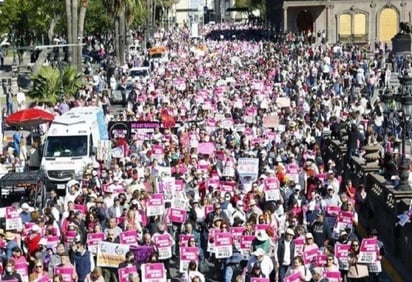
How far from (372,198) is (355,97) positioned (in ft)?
53.5

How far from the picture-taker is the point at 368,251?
14.8m

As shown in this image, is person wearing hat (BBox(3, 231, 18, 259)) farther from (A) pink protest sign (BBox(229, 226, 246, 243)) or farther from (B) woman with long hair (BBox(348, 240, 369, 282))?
(B) woman with long hair (BBox(348, 240, 369, 282))

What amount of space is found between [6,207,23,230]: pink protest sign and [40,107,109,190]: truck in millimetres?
8152

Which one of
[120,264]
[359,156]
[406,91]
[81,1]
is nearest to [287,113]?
[359,156]

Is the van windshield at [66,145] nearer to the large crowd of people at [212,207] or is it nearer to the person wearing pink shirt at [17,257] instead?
the large crowd of people at [212,207]

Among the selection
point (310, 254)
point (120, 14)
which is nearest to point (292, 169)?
point (310, 254)

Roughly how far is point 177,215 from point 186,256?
2.81 m

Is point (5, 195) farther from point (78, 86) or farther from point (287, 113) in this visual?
point (78, 86)

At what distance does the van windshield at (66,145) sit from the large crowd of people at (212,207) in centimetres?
87

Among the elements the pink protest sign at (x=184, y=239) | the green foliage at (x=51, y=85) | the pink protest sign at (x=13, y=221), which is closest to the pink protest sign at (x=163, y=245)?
the pink protest sign at (x=184, y=239)

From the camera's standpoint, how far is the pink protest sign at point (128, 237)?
51.7 ft

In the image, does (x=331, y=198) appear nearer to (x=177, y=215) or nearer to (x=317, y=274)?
(x=177, y=215)

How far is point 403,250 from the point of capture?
60.5 feet

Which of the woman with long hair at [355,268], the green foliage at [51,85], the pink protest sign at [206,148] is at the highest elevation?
the green foliage at [51,85]
